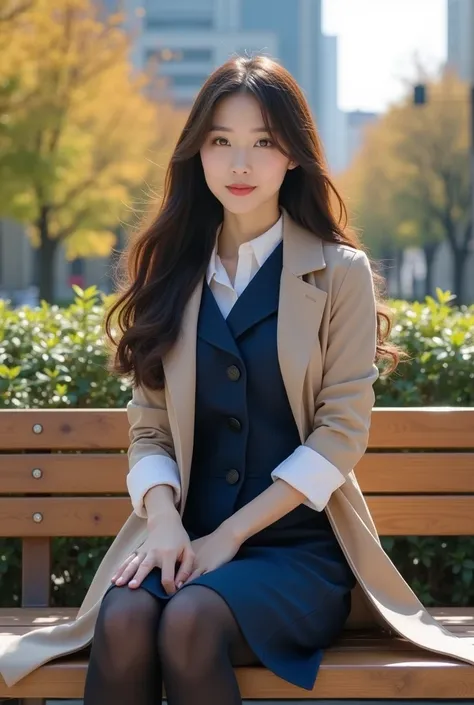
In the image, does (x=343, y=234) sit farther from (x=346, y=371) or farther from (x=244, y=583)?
(x=244, y=583)

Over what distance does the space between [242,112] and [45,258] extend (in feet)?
79.1

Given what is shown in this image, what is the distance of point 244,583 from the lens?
2613mm

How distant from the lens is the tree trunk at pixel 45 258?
25672 mm

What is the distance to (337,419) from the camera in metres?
2.86

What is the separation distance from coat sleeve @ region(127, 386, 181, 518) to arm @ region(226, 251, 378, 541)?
0.81 feet

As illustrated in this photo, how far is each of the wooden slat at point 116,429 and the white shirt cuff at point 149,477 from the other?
0.53m

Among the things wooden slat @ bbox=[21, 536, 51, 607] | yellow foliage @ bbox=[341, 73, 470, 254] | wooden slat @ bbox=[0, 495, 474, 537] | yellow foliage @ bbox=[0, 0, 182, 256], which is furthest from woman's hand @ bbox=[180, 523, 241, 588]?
yellow foliage @ bbox=[341, 73, 470, 254]

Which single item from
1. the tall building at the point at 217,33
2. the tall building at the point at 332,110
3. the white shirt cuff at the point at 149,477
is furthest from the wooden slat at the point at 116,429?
the tall building at the point at 332,110

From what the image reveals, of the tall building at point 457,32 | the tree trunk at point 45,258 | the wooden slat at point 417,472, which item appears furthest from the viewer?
the tall building at point 457,32

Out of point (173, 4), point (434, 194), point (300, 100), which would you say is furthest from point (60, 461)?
→ point (173, 4)

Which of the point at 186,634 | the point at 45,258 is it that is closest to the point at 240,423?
the point at 186,634

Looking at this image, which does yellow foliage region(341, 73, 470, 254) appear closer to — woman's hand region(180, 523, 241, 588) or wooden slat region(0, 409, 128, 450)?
wooden slat region(0, 409, 128, 450)

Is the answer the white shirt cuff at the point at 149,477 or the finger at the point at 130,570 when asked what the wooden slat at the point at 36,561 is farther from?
the finger at the point at 130,570

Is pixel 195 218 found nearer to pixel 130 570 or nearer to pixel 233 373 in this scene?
pixel 233 373
